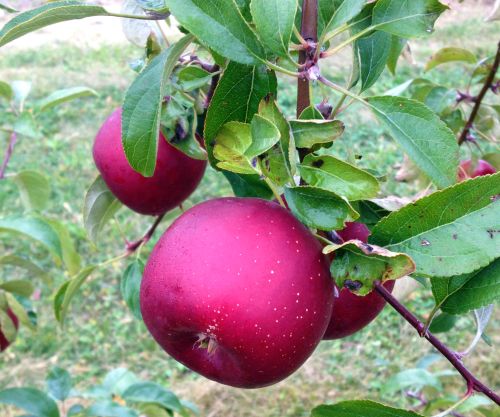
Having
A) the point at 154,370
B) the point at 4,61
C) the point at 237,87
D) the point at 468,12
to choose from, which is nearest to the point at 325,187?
the point at 237,87

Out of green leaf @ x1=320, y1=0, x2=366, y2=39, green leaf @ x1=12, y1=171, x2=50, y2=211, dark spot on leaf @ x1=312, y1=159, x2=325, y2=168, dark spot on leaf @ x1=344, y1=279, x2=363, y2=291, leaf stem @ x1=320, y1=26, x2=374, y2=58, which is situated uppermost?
green leaf @ x1=320, y1=0, x2=366, y2=39

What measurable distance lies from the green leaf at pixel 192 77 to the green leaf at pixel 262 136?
22cm

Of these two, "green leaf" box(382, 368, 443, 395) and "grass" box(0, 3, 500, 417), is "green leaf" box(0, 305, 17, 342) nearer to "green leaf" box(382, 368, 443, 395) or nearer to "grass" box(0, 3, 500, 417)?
"grass" box(0, 3, 500, 417)

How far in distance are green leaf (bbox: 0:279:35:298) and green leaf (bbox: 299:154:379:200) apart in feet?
2.85

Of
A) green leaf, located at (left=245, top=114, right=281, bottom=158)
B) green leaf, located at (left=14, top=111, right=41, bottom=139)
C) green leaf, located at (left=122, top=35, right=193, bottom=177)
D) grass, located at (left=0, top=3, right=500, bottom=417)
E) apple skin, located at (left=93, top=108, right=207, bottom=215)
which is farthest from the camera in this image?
grass, located at (left=0, top=3, right=500, bottom=417)

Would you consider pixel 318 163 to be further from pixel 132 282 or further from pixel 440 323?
pixel 440 323

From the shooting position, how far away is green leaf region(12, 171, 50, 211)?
1.55 m

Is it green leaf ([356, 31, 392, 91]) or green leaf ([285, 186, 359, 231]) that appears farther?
green leaf ([356, 31, 392, 91])

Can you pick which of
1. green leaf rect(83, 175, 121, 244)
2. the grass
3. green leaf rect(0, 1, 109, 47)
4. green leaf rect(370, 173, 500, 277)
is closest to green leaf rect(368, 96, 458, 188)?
green leaf rect(370, 173, 500, 277)

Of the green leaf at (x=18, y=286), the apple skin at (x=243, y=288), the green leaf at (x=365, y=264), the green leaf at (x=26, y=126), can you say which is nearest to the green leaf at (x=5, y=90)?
the green leaf at (x=26, y=126)

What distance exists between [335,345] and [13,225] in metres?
1.58

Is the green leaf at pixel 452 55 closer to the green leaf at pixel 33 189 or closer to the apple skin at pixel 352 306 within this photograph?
the apple skin at pixel 352 306

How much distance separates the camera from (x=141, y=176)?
0.93 meters

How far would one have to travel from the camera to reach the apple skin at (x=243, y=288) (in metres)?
0.59
